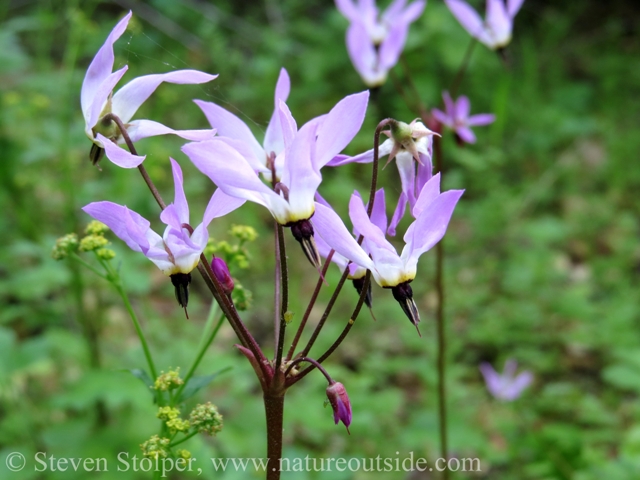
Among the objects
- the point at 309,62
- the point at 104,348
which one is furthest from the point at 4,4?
the point at 104,348

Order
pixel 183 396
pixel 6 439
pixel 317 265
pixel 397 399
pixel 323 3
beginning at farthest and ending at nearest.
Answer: pixel 323 3 → pixel 397 399 → pixel 6 439 → pixel 183 396 → pixel 317 265

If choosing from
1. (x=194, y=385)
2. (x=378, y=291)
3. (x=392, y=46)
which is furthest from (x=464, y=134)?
(x=378, y=291)

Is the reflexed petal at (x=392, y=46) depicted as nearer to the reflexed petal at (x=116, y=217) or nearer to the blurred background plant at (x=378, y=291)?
the blurred background plant at (x=378, y=291)

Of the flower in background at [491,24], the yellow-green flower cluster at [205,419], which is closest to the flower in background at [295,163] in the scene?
the yellow-green flower cluster at [205,419]

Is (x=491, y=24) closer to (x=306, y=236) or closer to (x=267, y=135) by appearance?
(x=267, y=135)

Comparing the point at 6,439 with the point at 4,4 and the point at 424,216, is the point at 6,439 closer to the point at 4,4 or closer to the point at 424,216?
the point at 424,216

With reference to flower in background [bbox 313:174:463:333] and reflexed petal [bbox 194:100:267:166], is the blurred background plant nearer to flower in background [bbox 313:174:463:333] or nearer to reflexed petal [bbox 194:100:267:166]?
reflexed petal [bbox 194:100:267:166]

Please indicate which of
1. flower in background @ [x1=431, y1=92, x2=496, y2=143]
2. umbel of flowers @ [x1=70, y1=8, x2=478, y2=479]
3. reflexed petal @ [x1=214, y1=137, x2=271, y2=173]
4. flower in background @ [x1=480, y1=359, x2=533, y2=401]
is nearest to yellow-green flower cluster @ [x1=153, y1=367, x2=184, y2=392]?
umbel of flowers @ [x1=70, y1=8, x2=478, y2=479]
